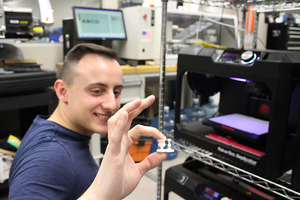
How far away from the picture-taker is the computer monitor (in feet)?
7.11

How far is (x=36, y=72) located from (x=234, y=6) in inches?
48.8

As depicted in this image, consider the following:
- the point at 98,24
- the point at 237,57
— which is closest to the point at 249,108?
the point at 237,57

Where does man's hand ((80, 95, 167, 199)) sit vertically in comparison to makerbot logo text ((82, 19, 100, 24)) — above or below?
below

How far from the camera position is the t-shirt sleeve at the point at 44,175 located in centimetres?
60

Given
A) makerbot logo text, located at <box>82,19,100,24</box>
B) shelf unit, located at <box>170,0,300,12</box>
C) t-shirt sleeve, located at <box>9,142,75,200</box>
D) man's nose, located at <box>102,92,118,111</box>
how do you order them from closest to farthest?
t-shirt sleeve, located at <box>9,142,75,200</box> < man's nose, located at <box>102,92,118,111</box> < shelf unit, located at <box>170,0,300,12</box> < makerbot logo text, located at <box>82,19,100,24</box>

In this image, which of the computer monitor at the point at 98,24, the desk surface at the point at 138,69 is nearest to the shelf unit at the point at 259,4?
the desk surface at the point at 138,69

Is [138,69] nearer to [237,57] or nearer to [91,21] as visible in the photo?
[91,21]

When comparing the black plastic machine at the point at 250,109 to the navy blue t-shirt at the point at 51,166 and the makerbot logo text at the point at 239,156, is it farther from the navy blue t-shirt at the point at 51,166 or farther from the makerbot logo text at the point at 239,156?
the navy blue t-shirt at the point at 51,166

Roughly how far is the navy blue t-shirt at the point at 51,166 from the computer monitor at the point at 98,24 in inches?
59.1

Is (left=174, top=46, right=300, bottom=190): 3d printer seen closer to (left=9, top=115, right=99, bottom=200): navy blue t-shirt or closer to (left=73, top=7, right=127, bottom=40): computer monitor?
(left=9, top=115, right=99, bottom=200): navy blue t-shirt

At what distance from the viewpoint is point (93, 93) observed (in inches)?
32.7

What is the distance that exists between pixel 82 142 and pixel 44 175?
10.4 inches

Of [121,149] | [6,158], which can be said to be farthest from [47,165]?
[6,158]

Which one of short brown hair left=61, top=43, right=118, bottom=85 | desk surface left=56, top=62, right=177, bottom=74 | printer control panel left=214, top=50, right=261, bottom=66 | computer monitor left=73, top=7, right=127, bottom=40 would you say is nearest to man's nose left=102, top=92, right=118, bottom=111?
short brown hair left=61, top=43, right=118, bottom=85
